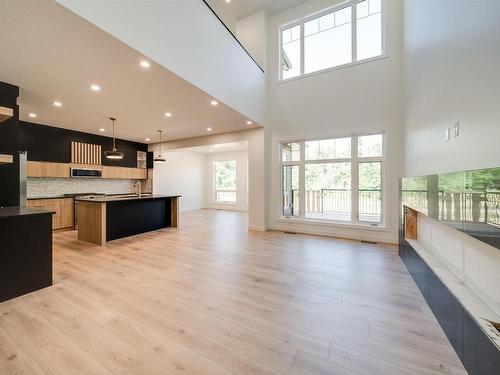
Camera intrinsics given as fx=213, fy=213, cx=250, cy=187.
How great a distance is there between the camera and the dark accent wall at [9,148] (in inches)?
122

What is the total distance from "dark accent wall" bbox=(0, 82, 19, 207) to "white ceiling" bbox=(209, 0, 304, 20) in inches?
189

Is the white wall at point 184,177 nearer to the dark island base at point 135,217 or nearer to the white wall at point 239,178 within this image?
the white wall at point 239,178

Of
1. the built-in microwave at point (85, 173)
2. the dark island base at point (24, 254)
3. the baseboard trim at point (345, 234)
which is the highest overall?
the built-in microwave at point (85, 173)

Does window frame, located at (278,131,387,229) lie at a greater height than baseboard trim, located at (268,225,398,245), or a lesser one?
greater

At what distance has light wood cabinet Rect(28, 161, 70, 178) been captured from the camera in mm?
5406

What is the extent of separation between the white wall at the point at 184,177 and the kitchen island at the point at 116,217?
2.86 meters

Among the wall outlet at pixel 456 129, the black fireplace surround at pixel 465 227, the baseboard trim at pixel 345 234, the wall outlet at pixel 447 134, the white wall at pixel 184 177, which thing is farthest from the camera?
the white wall at pixel 184 177

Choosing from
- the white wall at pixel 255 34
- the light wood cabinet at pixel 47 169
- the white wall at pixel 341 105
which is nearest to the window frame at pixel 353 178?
the white wall at pixel 341 105

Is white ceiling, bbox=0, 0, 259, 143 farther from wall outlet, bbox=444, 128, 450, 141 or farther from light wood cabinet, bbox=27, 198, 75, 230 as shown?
wall outlet, bbox=444, 128, 450, 141

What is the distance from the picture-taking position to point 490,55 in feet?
4.62

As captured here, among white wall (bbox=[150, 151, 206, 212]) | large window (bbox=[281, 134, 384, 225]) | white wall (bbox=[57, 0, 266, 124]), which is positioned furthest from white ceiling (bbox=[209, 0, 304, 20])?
white wall (bbox=[150, 151, 206, 212])

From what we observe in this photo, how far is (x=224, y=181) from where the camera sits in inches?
433

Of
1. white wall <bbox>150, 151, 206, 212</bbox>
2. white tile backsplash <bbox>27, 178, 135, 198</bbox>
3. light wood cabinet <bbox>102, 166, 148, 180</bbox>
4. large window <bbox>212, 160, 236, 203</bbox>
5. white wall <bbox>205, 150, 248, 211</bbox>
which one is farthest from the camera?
large window <bbox>212, 160, 236, 203</bbox>

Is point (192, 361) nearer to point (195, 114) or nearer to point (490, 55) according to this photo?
point (490, 55)
